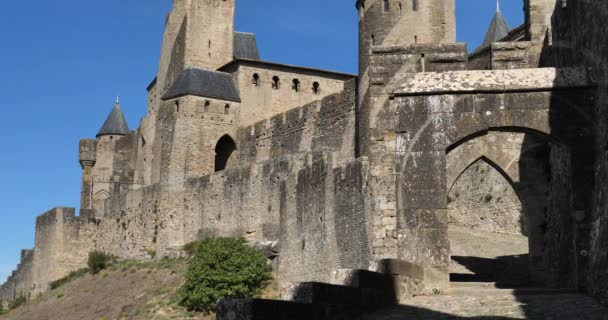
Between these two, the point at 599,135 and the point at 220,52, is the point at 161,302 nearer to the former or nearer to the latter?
the point at 220,52

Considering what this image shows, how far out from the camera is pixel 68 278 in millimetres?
39500

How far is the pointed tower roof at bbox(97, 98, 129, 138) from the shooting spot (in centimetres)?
4893

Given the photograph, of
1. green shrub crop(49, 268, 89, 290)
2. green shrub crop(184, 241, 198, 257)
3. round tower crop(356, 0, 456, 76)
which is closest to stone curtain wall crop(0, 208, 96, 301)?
green shrub crop(49, 268, 89, 290)

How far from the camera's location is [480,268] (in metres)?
19.7

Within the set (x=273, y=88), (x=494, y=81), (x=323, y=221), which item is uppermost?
(x=273, y=88)

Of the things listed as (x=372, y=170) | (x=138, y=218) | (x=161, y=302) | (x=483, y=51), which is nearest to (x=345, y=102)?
(x=483, y=51)

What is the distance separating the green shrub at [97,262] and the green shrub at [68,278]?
77 cm

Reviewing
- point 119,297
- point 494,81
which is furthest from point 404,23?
point 494,81

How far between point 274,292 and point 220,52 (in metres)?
16.5

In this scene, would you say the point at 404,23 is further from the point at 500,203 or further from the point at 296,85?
the point at 296,85

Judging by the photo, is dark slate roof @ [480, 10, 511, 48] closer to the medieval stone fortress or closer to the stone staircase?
the medieval stone fortress

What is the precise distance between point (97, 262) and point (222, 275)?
13080mm

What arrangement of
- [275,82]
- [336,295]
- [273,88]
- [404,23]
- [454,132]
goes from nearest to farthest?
[336,295] → [454,132] → [404,23] → [273,88] → [275,82]

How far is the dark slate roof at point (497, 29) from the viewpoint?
40537 mm
